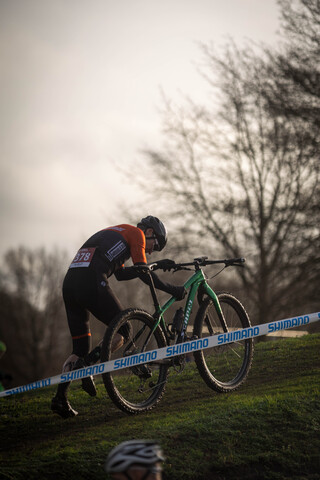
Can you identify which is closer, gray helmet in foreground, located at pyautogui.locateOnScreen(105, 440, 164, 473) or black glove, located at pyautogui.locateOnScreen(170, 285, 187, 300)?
gray helmet in foreground, located at pyautogui.locateOnScreen(105, 440, 164, 473)

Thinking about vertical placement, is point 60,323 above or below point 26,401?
above

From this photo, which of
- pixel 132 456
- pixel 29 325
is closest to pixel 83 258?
pixel 132 456

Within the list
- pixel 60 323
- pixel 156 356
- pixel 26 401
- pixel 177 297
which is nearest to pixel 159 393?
pixel 156 356

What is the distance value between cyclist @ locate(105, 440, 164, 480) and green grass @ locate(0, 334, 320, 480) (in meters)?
2.55

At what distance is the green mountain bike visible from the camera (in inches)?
206

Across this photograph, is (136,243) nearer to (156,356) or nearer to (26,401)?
(156,356)

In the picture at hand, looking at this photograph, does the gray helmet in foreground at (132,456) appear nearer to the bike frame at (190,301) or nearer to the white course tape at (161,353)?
the white course tape at (161,353)

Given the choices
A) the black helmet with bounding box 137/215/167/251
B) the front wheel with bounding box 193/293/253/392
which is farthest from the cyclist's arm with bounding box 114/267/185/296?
the front wheel with bounding box 193/293/253/392

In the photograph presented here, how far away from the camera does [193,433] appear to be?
4.59 metres

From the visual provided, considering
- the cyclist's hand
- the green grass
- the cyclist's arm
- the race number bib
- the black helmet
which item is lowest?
the green grass

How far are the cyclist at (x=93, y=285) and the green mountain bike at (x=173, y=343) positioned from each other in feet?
0.62

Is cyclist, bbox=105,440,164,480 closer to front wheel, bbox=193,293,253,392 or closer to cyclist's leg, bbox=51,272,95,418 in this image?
cyclist's leg, bbox=51,272,95,418

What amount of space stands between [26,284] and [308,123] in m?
25.8

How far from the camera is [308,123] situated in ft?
48.8
